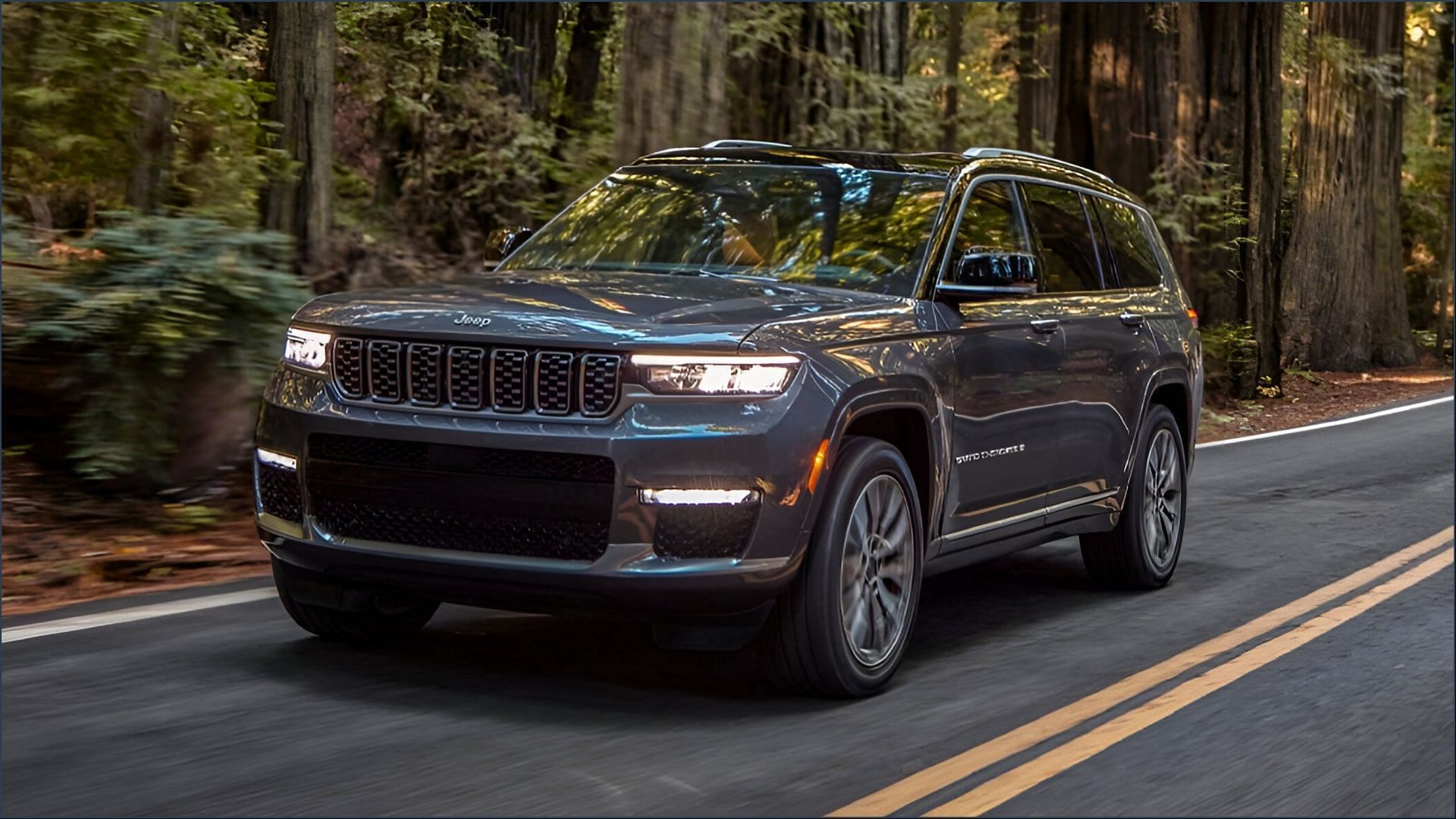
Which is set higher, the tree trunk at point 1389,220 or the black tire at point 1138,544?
the tree trunk at point 1389,220

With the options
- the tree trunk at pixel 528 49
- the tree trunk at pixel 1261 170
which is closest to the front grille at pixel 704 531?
the tree trunk at pixel 528 49

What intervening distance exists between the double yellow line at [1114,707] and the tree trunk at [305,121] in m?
6.91

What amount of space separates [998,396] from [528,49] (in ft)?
53.7

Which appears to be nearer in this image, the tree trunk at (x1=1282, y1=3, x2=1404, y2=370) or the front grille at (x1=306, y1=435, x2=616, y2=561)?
the front grille at (x1=306, y1=435, x2=616, y2=561)

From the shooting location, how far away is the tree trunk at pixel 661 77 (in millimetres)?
11609

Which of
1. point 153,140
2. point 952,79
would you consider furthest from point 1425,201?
point 153,140

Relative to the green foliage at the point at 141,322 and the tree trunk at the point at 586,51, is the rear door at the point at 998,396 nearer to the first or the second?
the green foliage at the point at 141,322

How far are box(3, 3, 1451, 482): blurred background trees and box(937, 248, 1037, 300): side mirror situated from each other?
14.2ft

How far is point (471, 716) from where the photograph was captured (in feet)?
18.6

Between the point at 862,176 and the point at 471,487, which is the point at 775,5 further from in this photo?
the point at 471,487

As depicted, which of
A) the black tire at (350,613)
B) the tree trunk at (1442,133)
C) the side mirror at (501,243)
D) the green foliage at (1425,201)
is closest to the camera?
the black tire at (350,613)

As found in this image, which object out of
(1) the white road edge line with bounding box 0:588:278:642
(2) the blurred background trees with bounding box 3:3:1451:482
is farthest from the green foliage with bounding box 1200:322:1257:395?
(1) the white road edge line with bounding box 0:588:278:642

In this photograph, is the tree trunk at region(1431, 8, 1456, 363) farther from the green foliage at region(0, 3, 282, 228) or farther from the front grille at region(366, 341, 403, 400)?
the front grille at region(366, 341, 403, 400)

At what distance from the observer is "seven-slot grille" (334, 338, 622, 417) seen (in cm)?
557
